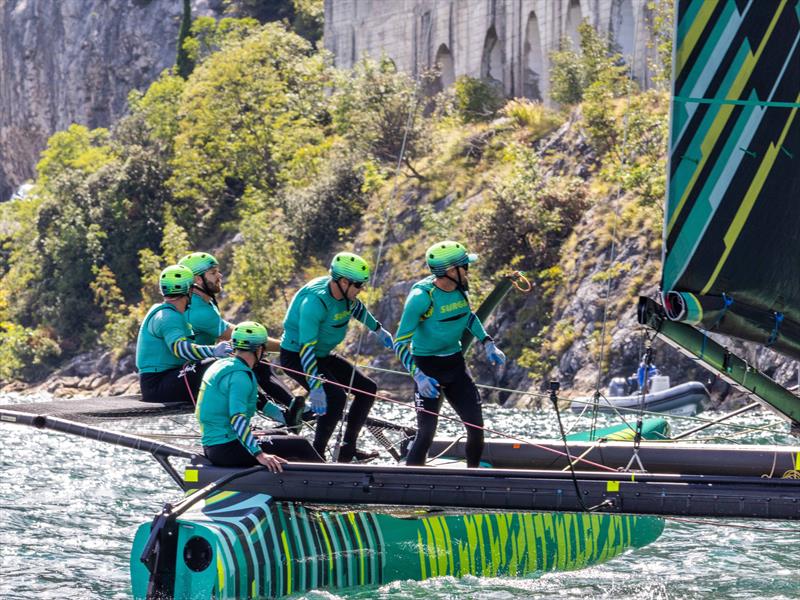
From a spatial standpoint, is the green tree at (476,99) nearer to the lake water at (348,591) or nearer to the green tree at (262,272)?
the green tree at (262,272)

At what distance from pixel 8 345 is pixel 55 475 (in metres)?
43.1

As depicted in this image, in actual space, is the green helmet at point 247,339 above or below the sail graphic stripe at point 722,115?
below

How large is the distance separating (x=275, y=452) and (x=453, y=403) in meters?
1.71

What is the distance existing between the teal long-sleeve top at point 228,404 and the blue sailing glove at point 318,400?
3.26ft

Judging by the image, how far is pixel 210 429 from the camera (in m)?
11.4

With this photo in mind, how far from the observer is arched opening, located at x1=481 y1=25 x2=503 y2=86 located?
59531 millimetres

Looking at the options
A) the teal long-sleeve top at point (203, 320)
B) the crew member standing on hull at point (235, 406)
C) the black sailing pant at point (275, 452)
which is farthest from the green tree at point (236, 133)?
the crew member standing on hull at point (235, 406)

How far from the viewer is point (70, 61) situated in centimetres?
9262

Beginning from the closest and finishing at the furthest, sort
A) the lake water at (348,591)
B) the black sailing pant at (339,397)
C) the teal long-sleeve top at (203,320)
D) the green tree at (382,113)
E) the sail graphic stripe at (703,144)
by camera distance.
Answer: the sail graphic stripe at (703,144) < the lake water at (348,591) < the black sailing pant at (339,397) < the teal long-sleeve top at (203,320) < the green tree at (382,113)

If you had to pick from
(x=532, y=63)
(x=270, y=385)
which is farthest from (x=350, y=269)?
(x=532, y=63)

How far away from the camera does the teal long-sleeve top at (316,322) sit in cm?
1252

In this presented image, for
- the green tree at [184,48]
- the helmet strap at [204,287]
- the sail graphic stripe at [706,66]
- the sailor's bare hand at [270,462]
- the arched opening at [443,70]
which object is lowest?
the sailor's bare hand at [270,462]

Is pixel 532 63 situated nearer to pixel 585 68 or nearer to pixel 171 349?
pixel 585 68

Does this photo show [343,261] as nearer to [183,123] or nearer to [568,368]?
[568,368]
